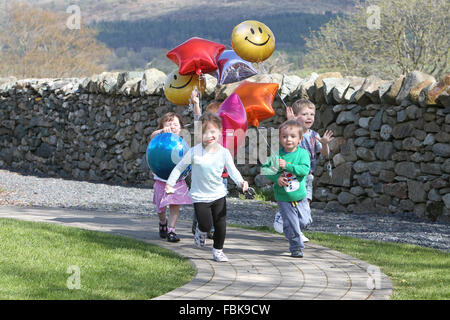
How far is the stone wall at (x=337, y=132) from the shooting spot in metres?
8.80

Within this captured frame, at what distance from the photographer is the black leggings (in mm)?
5532

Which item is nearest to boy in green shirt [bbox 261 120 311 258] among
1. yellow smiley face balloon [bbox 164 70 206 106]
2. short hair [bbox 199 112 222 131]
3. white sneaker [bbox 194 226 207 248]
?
short hair [bbox 199 112 222 131]

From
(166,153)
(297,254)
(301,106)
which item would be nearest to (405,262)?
(297,254)

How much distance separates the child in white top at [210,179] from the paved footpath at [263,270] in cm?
31

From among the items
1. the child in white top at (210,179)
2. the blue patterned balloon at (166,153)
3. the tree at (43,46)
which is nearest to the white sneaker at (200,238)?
the child in white top at (210,179)

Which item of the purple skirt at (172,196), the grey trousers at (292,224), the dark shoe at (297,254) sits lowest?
the dark shoe at (297,254)

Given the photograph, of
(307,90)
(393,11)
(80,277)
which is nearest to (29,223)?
(80,277)

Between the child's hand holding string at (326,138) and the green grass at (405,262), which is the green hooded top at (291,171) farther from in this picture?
the green grass at (405,262)

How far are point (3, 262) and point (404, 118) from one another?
6132 millimetres

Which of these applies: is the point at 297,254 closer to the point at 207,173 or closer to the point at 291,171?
the point at 291,171

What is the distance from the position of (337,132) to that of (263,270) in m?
5.21

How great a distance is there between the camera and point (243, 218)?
8719 mm

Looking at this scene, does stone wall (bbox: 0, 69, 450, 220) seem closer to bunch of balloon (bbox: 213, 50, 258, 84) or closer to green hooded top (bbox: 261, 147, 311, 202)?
bunch of balloon (bbox: 213, 50, 258, 84)
